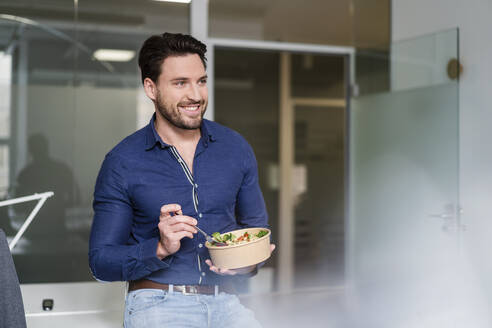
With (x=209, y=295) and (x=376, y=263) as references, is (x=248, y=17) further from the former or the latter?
(x=209, y=295)

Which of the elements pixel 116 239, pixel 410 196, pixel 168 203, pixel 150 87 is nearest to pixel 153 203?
pixel 168 203

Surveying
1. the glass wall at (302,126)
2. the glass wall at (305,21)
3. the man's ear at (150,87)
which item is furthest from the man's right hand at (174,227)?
the glass wall at (302,126)

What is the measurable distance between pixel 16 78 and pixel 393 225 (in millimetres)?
2438

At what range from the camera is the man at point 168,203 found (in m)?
1.54

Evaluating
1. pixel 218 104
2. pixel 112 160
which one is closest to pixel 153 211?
pixel 112 160

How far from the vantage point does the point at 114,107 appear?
3.30 metres

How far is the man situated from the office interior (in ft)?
3.84

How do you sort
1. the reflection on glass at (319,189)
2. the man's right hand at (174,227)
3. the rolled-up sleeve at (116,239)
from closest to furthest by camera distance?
the man's right hand at (174,227) → the rolled-up sleeve at (116,239) → the reflection on glass at (319,189)

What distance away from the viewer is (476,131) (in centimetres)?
295

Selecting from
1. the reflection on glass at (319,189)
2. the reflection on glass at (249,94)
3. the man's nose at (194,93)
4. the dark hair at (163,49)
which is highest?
the reflection on glass at (249,94)

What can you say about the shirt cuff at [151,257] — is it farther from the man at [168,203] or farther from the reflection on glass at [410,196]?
the reflection on glass at [410,196]

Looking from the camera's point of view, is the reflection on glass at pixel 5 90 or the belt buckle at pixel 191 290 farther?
the reflection on glass at pixel 5 90

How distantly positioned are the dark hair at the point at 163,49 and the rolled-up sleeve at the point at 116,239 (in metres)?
0.29

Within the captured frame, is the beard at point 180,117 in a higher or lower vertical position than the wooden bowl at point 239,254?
higher
